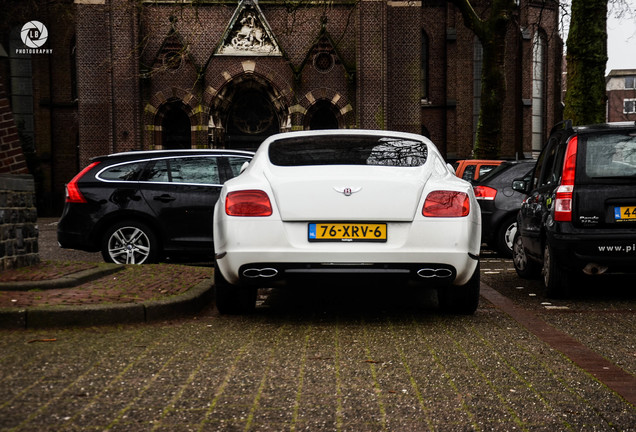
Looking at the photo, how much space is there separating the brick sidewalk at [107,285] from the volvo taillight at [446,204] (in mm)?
2518

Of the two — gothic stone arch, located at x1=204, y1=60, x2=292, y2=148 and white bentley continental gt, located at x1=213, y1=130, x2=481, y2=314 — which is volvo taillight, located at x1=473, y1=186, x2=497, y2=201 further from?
gothic stone arch, located at x1=204, y1=60, x2=292, y2=148

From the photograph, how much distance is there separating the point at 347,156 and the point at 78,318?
2519 millimetres

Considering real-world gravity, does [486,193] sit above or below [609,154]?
below

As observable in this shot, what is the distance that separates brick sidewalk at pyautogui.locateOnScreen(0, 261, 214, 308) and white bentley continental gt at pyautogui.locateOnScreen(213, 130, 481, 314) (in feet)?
4.09

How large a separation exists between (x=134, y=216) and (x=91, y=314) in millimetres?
4903

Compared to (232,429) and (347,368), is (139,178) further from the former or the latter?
(232,429)

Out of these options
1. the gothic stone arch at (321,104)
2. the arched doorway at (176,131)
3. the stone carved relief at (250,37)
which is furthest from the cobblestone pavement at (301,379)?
the arched doorway at (176,131)

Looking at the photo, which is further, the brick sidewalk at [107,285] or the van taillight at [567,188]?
the van taillight at [567,188]

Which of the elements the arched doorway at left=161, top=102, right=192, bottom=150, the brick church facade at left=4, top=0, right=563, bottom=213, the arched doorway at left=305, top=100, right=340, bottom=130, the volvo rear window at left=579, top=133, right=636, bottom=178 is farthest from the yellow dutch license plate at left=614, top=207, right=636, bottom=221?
the arched doorway at left=161, top=102, right=192, bottom=150

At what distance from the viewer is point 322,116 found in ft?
98.8

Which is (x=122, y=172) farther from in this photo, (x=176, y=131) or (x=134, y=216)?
(x=176, y=131)

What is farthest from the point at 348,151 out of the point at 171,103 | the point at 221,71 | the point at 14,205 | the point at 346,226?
the point at 171,103

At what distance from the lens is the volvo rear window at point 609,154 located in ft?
23.5

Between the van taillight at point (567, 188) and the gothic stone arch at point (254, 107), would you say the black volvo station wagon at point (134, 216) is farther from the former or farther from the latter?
the gothic stone arch at point (254, 107)
